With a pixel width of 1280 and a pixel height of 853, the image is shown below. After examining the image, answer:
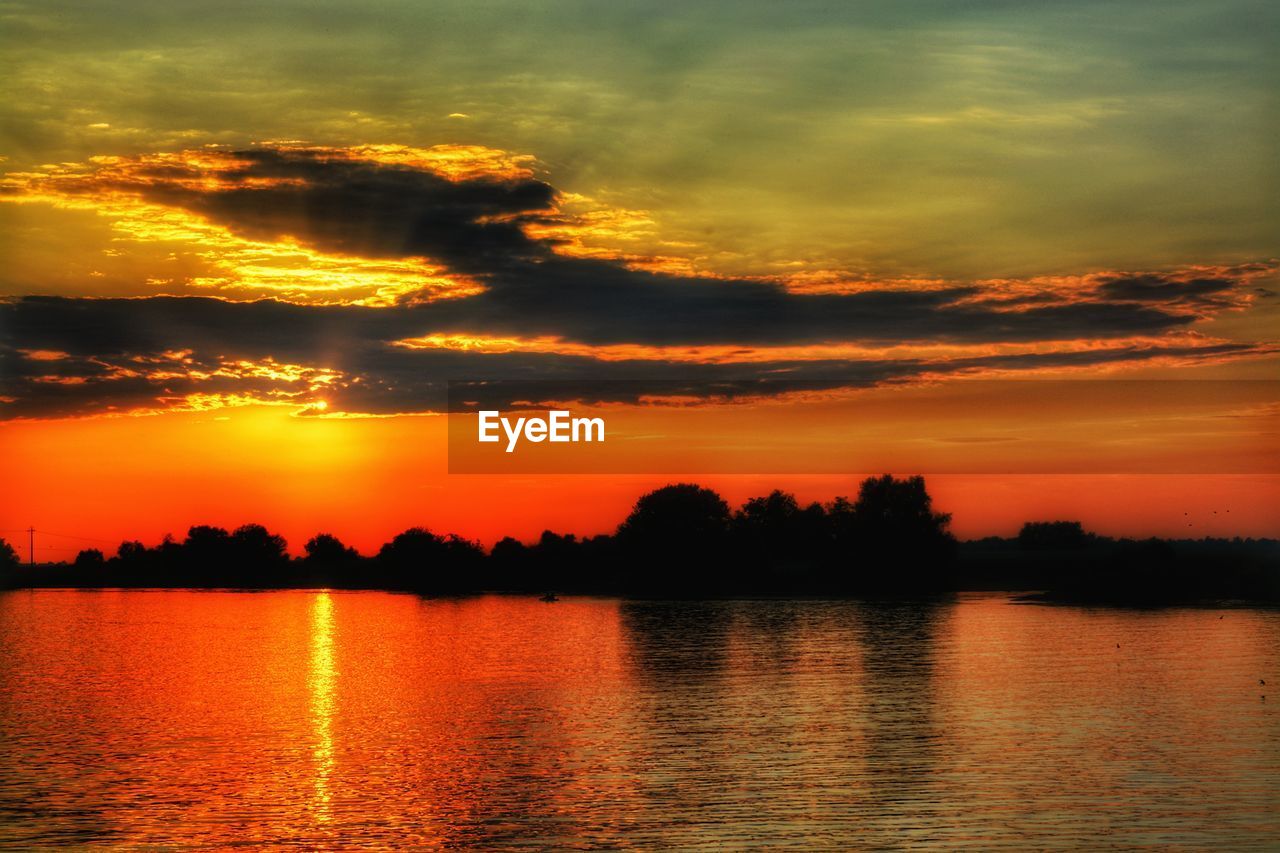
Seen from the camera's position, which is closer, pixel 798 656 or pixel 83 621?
pixel 798 656

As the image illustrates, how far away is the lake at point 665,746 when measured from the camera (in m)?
39.9

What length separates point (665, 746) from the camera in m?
55.7

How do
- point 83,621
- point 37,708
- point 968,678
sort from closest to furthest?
point 37,708, point 968,678, point 83,621

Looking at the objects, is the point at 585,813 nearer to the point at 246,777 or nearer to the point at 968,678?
the point at 246,777

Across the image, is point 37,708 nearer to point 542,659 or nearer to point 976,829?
point 542,659

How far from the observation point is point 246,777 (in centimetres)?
5028

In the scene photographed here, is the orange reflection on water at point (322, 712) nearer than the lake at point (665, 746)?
No

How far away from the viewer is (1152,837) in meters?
37.6

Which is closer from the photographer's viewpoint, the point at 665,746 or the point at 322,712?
the point at 665,746

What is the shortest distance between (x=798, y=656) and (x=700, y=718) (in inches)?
1471

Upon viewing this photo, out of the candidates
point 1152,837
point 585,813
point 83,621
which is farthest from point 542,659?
point 83,621

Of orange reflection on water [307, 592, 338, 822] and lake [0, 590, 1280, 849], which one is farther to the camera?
orange reflection on water [307, 592, 338, 822]

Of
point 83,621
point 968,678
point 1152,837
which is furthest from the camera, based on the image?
point 83,621

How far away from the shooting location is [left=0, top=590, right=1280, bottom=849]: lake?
131 ft
